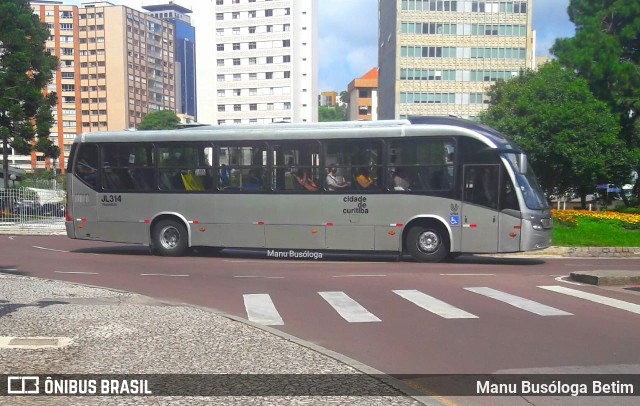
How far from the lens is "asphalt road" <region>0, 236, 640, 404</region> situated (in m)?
7.52

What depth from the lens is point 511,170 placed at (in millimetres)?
16953

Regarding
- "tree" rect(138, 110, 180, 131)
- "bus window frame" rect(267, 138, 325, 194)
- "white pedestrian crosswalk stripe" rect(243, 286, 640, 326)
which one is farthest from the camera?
"tree" rect(138, 110, 180, 131)

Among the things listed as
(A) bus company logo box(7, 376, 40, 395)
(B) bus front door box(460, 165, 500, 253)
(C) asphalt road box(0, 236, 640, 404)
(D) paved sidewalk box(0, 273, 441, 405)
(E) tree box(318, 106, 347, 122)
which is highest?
(E) tree box(318, 106, 347, 122)

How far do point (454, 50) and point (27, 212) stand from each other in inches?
2773

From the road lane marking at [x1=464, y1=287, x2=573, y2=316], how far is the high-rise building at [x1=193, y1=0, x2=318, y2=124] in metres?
96.8

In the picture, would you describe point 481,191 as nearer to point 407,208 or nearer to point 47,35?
point 407,208

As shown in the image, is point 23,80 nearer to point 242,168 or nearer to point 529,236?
point 242,168

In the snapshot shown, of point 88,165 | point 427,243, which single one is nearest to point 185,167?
point 88,165

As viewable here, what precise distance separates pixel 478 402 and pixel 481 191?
1170cm

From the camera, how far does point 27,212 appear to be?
33625 millimetres

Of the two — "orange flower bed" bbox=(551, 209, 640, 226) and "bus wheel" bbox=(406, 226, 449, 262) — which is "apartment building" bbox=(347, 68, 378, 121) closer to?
"orange flower bed" bbox=(551, 209, 640, 226)

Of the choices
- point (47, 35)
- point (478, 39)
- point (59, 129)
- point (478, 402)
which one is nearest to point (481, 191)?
point (478, 402)

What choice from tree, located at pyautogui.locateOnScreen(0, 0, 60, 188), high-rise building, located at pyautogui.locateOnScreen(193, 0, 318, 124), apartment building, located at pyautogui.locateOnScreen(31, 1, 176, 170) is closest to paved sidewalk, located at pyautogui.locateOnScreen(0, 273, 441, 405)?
tree, located at pyautogui.locateOnScreen(0, 0, 60, 188)

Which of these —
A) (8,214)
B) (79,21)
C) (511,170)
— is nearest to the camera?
(511,170)
